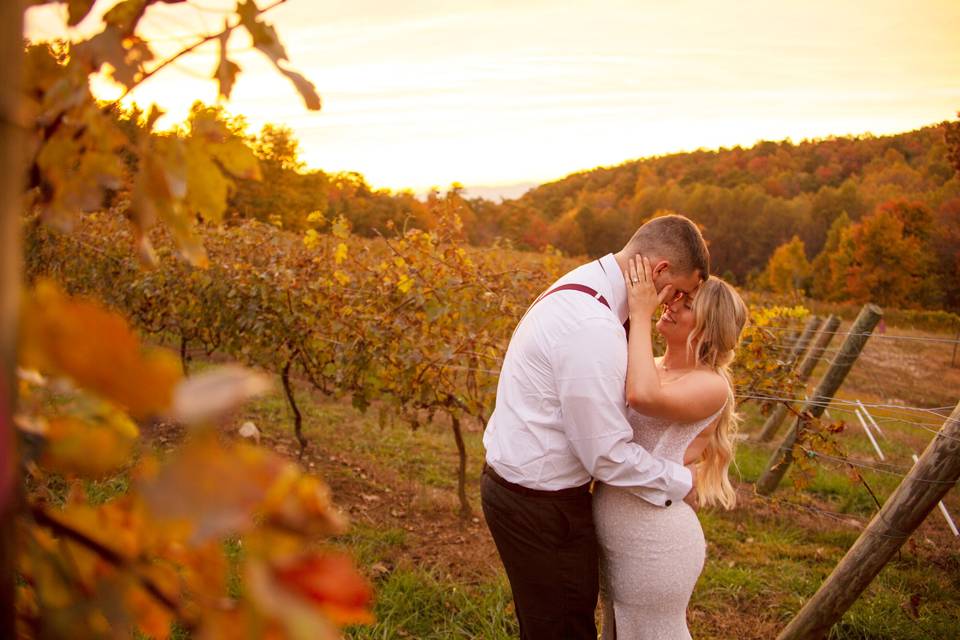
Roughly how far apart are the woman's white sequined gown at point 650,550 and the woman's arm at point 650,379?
0.42ft

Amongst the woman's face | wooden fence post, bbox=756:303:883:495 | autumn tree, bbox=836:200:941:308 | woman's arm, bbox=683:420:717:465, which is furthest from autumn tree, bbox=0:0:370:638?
autumn tree, bbox=836:200:941:308

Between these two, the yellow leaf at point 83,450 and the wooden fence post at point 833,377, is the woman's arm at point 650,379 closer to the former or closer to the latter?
the yellow leaf at point 83,450

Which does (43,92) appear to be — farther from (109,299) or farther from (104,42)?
(109,299)

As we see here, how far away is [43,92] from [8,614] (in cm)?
53

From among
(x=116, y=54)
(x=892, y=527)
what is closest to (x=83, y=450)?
(x=116, y=54)

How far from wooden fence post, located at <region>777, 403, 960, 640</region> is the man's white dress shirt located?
1.51 m

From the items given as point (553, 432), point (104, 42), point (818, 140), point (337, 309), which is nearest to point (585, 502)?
point (553, 432)

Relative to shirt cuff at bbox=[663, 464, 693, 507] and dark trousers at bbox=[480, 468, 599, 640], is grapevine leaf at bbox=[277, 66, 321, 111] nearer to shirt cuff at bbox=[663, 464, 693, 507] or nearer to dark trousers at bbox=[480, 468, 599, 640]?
dark trousers at bbox=[480, 468, 599, 640]

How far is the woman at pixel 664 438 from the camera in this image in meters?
2.43

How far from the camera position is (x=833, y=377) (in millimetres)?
6246

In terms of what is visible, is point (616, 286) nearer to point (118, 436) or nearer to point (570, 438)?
point (570, 438)

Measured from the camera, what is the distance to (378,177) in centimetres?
1970

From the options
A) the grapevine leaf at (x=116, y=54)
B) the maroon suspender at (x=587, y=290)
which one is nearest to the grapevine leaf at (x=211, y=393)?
the grapevine leaf at (x=116, y=54)

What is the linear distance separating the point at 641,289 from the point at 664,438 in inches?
24.0
